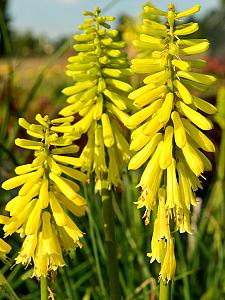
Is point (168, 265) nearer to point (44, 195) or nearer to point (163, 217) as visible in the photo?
point (163, 217)

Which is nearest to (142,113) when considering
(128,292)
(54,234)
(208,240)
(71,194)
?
(71,194)

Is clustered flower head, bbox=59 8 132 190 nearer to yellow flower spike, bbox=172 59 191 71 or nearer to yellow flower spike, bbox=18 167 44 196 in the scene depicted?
yellow flower spike, bbox=18 167 44 196

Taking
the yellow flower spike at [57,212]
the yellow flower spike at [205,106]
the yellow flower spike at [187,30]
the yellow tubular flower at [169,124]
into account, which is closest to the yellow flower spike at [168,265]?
the yellow tubular flower at [169,124]

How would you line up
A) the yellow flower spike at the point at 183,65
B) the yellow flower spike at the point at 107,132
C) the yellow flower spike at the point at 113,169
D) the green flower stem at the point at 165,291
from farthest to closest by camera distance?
the yellow flower spike at the point at 113,169, the yellow flower spike at the point at 107,132, the green flower stem at the point at 165,291, the yellow flower spike at the point at 183,65

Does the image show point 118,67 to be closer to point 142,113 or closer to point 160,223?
point 142,113

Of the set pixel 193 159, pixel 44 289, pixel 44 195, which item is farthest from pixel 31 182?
pixel 193 159

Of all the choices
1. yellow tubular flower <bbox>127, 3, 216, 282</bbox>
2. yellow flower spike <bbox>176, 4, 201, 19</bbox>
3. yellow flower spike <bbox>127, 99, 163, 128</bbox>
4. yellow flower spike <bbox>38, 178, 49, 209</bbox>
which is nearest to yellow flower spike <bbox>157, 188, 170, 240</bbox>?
yellow tubular flower <bbox>127, 3, 216, 282</bbox>

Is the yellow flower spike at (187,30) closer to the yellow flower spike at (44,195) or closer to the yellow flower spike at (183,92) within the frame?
the yellow flower spike at (183,92)
